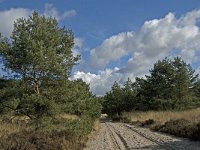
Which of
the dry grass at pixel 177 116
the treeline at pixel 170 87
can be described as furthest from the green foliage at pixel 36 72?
the treeline at pixel 170 87

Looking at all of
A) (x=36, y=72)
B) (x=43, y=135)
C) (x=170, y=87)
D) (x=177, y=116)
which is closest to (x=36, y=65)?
(x=36, y=72)

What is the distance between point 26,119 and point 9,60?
15.0ft

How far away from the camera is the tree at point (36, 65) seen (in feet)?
85.9

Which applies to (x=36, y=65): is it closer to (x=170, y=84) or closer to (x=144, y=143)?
(x=144, y=143)

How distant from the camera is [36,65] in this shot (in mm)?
26828

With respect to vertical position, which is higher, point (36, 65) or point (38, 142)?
point (36, 65)

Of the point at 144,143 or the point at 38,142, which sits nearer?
the point at 38,142

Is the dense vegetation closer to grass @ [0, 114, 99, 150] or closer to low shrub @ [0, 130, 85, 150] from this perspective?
grass @ [0, 114, 99, 150]

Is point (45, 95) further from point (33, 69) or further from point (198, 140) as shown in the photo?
point (198, 140)

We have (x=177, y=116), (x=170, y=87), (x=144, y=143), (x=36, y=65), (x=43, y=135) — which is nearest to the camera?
(x=43, y=135)

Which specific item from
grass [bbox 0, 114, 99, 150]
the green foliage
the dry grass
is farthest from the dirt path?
the dry grass

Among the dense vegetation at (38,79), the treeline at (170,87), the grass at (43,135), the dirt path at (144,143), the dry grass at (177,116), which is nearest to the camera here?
the grass at (43,135)

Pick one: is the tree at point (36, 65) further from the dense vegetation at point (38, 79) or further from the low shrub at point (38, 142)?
the low shrub at point (38, 142)

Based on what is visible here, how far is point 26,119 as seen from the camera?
2800 cm
